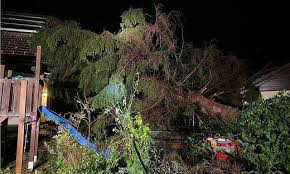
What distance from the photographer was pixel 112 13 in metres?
25.2

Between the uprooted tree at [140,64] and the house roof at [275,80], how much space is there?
661cm

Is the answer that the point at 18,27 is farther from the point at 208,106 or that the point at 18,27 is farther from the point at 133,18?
the point at 208,106

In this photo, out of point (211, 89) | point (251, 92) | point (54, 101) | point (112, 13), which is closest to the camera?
point (211, 89)

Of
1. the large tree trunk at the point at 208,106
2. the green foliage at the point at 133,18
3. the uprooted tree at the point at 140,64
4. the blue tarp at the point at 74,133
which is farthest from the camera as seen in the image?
the large tree trunk at the point at 208,106

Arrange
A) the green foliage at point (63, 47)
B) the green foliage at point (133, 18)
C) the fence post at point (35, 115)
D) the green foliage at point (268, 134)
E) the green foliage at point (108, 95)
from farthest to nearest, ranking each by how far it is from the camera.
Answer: the green foliage at point (63, 47), the green foliage at point (133, 18), the green foliage at point (108, 95), the fence post at point (35, 115), the green foliage at point (268, 134)

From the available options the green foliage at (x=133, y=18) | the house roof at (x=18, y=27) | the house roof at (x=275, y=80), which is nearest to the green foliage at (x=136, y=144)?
the green foliage at (x=133, y=18)

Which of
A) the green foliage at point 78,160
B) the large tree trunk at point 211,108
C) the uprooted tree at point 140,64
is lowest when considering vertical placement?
the green foliage at point 78,160

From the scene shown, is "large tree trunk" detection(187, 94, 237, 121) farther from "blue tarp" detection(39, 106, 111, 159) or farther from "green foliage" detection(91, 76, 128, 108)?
"blue tarp" detection(39, 106, 111, 159)

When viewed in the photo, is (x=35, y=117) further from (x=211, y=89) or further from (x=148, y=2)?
(x=148, y=2)

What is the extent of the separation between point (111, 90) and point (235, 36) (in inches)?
880

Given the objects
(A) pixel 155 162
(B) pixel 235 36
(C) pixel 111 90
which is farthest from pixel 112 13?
(A) pixel 155 162

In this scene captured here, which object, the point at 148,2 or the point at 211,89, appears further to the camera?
the point at 148,2

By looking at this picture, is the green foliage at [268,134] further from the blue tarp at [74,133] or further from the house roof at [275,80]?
the house roof at [275,80]

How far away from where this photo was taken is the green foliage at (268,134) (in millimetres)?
7488
